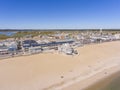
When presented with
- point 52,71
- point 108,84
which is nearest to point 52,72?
point 52,71

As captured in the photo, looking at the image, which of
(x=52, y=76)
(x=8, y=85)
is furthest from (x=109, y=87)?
(x=8, y=85)

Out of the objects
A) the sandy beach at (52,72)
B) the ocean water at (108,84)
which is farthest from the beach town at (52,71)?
the ocean water at (108,84)

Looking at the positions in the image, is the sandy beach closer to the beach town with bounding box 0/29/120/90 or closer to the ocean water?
the beach town with bounding box 0/29/120/90

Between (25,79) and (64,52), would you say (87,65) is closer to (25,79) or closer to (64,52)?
(64,52)

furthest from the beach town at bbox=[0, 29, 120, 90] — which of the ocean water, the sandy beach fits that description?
the ocean water

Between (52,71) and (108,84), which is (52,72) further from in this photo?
(108,84)
